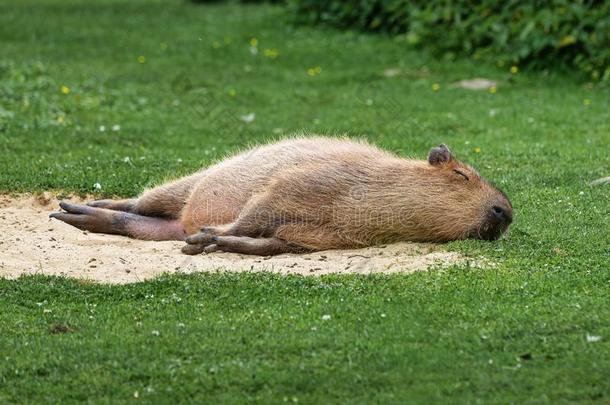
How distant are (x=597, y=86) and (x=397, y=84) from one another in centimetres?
236

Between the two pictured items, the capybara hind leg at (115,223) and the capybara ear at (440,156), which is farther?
the capybara hind leg at (115,223)

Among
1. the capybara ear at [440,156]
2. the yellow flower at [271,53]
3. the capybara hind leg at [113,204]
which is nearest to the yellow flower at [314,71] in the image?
the yellow flower at [271,53]

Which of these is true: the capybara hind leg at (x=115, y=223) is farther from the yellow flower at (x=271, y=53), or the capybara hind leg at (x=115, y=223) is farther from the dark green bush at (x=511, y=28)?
the yellow flower at (x=271, y=53)

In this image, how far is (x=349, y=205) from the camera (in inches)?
293

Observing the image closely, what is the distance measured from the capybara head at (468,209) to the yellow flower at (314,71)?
8219mm

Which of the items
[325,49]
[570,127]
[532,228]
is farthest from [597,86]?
[532,228]

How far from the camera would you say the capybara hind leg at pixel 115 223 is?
322 inches

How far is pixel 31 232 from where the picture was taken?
26.3ft

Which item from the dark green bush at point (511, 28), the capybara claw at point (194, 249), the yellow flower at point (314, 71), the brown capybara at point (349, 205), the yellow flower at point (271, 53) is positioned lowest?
the yellow flower at point (271, 53)

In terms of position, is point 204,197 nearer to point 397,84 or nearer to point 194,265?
point 194,265

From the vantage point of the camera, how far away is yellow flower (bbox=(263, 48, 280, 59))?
1692 cm

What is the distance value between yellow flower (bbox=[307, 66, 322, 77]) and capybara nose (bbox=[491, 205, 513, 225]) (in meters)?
8.38

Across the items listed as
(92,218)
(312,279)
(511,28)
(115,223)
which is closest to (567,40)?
(511,28)

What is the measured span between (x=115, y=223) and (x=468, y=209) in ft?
8.00
